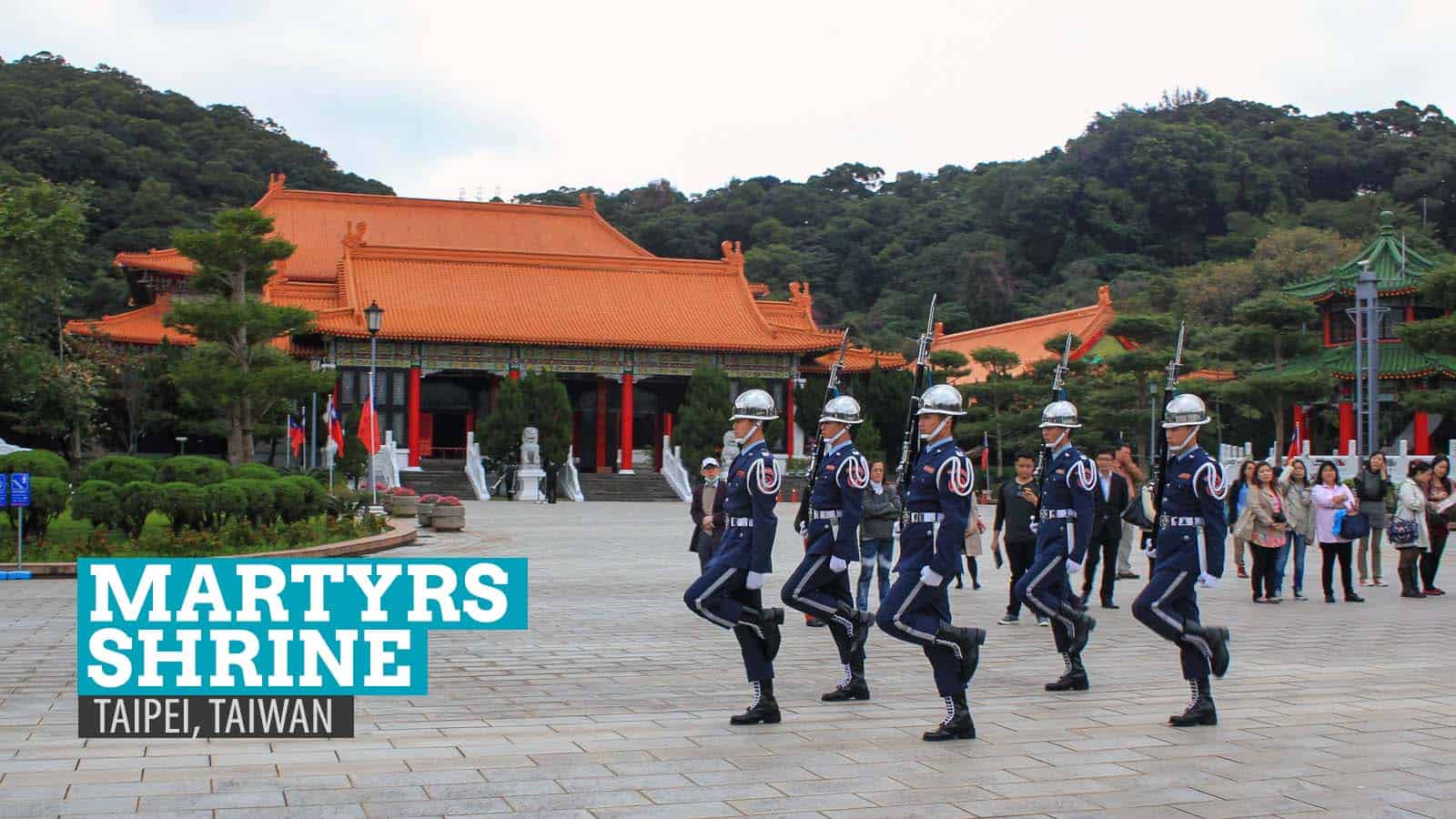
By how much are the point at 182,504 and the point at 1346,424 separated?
35084mm

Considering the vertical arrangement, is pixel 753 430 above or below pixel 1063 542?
above

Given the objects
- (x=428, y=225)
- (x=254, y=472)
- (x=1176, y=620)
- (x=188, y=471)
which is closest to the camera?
(x=1176, y=620)

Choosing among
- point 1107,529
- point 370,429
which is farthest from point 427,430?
point 1107,529

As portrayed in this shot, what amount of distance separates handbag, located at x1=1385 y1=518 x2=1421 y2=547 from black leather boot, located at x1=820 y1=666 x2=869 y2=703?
8.35 metres

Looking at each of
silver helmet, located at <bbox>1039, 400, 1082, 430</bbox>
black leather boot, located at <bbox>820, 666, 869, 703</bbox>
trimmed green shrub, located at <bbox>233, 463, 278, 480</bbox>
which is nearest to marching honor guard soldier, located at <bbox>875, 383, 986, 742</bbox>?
black leather boot, located at <bbox>820, 666, 869, 703</bbox>

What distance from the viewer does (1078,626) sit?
26.8 ft

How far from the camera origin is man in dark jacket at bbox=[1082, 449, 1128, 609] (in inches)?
486

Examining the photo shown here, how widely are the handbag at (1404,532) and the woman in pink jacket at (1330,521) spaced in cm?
40

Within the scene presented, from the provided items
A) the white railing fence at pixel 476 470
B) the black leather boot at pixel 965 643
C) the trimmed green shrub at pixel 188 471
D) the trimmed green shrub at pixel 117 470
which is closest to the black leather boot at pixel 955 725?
the black leather boot at pixel 965 643

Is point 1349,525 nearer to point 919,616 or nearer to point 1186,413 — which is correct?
point 1186,413

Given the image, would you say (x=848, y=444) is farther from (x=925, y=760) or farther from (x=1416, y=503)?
(x=1416, y=503)

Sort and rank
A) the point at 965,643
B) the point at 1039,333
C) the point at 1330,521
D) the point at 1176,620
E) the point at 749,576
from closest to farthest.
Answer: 1. the point at 965,643
2. the point at 749,576
3. the point at 1176,620
4. the point at 1330,521
5. the point at 1039,333

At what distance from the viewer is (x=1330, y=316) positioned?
42.5m

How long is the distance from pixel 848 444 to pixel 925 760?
83.5 inches
